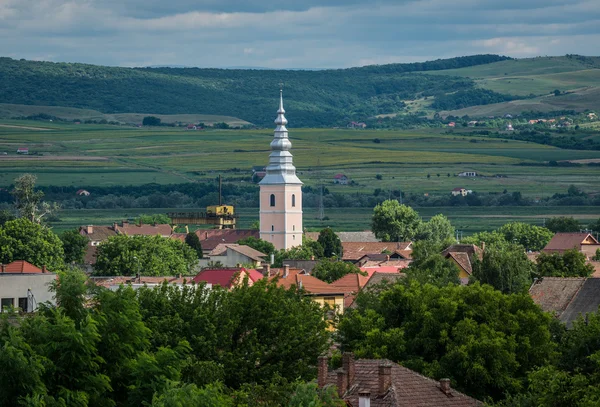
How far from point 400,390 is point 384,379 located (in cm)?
51

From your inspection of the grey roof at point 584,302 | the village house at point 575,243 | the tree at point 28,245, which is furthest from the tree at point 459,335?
the village house at point 575,243

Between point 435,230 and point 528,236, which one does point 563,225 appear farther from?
point 528,236

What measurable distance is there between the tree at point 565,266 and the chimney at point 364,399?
53.7 metres

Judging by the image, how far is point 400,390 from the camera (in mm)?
42469

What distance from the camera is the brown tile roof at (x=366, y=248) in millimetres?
163225

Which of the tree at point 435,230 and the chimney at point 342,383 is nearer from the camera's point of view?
the chimney at point 342,383

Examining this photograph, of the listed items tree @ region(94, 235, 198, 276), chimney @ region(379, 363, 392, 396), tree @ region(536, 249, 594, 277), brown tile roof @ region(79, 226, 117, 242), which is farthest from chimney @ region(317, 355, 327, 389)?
brown tile roof @ region(79, 226, 117, 242)

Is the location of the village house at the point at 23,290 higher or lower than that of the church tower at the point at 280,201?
higher

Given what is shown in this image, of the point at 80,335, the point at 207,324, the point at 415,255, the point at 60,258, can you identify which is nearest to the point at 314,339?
the point at 207,324

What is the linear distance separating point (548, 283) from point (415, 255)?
77.3 ft

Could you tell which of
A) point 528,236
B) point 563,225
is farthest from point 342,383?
point 563,225

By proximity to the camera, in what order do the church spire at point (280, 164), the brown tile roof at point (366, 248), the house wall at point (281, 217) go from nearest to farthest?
the brown tile roof at point (366, 248)
the house wall at point (281, 217)
the church spire at point (280, 164)

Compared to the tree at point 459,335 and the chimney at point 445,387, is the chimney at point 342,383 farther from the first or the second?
the tree at point 459,335

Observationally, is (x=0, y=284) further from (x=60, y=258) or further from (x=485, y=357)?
(x=60, y=258)
